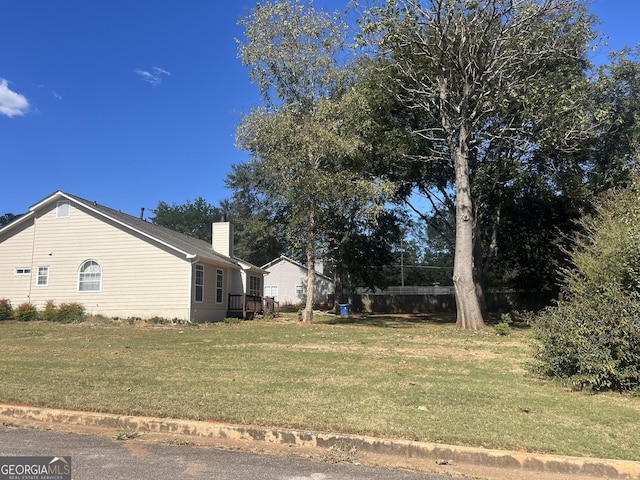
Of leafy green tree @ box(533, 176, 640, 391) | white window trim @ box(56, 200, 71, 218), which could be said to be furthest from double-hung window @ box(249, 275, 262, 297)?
leafy green tree @ box(533, 176, 640, 391)

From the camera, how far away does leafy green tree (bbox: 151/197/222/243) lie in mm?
76812

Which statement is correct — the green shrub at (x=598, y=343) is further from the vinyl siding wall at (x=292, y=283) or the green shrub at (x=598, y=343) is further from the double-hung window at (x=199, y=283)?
the vinyl siding wall at (x=292, y=283)

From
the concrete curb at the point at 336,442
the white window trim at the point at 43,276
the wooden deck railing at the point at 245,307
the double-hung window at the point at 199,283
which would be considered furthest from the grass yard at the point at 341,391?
the wooden deck railing at the point at 245,307

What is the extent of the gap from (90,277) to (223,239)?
29.1ft

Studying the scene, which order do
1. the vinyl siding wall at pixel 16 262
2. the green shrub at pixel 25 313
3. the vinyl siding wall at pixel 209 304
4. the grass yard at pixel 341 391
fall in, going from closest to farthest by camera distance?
the grass yard at pixel 341 391
the green shrub at pixel 25 313
the vinyl siding wall at pixel 209 304
the vinyl siding wall at pixel 16 262

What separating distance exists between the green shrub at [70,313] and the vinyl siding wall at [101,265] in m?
0.47

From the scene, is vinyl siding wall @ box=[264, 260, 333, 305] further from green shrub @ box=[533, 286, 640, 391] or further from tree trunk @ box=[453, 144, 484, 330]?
green shrub @ box=[533, 286, 640, 391]

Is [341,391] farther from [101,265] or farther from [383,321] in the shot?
[383,321]

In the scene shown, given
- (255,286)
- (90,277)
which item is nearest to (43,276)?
(90,277)

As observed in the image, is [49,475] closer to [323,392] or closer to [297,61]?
[323,392]

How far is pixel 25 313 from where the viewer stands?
816 inches

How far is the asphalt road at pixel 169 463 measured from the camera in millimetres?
4430

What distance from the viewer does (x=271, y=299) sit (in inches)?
1110

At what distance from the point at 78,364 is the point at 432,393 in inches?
257
